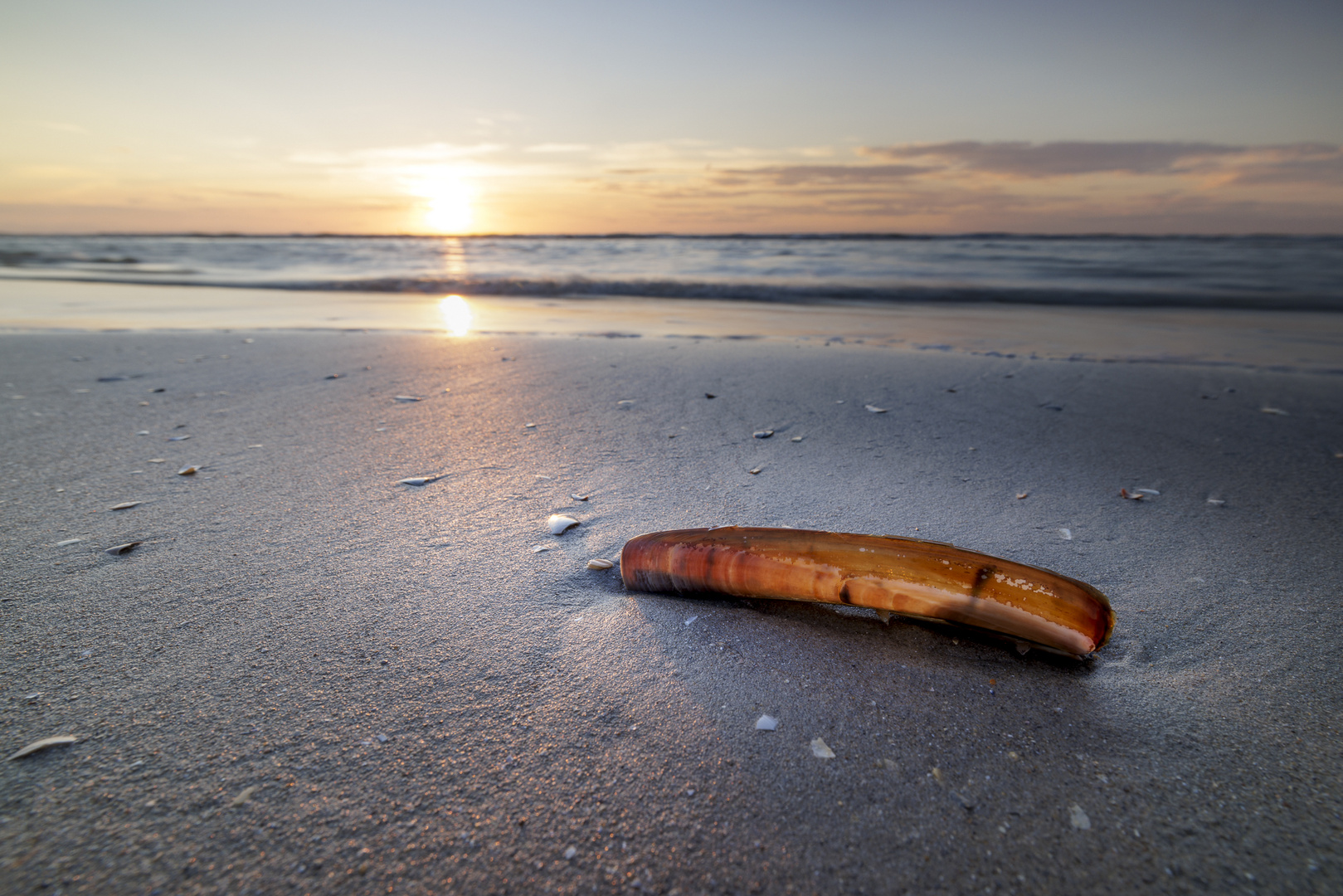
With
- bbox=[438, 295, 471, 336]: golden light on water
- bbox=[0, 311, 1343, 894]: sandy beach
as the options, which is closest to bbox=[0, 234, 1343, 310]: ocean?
bbox=[438, 295, 471, 336]: golden light on water

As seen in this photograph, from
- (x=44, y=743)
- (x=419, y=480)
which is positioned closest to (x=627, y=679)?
(x=44, y=743)

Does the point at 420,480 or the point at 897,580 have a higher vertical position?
the point at 897,580

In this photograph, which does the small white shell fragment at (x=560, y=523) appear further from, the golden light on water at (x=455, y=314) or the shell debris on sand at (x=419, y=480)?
the golden light on water at (x=455, y=314)

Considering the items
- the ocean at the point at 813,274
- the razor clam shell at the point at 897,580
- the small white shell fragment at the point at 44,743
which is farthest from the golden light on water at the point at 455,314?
the small white shell fragment at the point at 44,743

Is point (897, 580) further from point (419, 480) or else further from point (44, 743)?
point (419, 480)

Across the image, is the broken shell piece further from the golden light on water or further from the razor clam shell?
the golden light on water

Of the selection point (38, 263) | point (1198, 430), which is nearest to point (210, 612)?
point (1198, 430)
